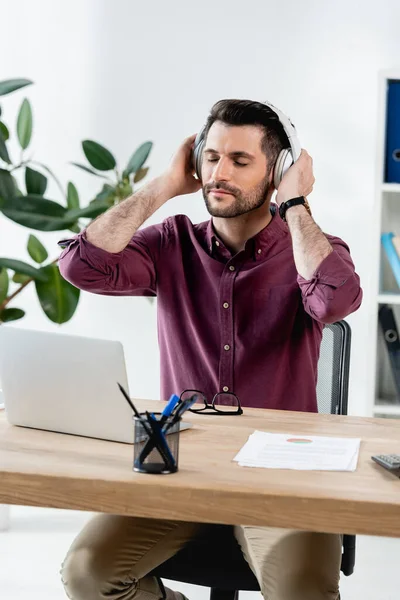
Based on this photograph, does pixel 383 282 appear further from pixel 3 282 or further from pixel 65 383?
pixel 65 383

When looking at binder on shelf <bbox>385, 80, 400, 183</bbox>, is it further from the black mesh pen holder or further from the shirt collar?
the black mesh pen holder

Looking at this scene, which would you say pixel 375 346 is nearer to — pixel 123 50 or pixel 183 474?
pixel 123 50

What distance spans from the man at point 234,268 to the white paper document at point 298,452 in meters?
0.48

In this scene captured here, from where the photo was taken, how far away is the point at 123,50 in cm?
337

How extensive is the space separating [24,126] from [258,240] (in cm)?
138

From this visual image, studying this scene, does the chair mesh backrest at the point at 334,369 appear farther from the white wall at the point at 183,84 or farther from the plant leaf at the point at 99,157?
the plant leaf at the point at 99,157

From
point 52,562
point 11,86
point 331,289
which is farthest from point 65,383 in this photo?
point 11,86

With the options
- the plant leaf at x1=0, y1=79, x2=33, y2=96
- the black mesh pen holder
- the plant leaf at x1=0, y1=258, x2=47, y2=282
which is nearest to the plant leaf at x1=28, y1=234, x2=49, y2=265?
the plant leaf at x1=0, y1=258, x2=47, y2=282

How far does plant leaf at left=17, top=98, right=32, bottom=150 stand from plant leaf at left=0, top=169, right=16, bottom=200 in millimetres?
212

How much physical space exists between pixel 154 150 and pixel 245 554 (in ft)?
7.36

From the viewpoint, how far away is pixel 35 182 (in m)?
2.97

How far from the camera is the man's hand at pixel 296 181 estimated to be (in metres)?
1.97

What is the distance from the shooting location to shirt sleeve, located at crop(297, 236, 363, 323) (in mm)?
1783

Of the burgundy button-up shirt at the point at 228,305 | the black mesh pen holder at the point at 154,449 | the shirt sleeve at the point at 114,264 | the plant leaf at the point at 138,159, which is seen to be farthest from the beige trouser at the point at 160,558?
the plant leaf at the point at 138,159
